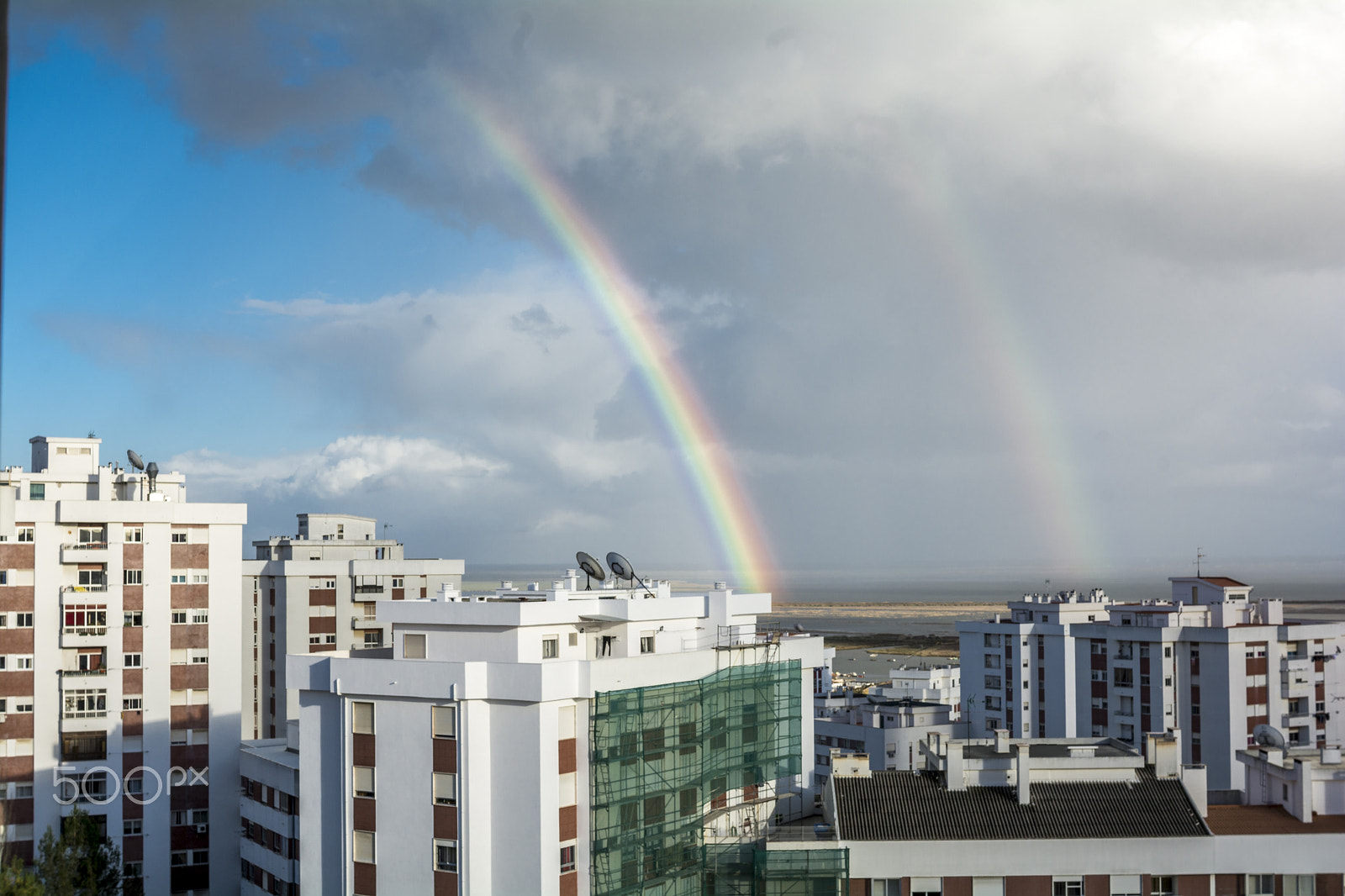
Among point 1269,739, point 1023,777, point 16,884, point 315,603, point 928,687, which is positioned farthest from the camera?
point 928,687

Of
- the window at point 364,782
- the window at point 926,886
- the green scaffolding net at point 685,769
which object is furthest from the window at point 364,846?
the window at point 926,886

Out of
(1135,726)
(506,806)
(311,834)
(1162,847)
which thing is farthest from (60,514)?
(1135,726)

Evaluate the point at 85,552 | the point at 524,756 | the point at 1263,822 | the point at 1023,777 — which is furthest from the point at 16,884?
the point at 1263,822

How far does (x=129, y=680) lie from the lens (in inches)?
1248

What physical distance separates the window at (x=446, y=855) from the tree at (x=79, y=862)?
10.2m

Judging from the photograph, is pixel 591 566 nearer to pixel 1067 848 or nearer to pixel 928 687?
pixel 1067 848

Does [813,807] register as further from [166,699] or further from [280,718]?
[280,718]

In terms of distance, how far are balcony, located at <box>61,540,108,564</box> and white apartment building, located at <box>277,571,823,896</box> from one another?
509 inches

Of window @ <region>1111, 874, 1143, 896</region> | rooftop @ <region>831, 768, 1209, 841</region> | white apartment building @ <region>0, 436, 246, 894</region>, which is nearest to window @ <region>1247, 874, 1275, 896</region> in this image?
rooftop @ <region>831, 768, 1209, 841</region>

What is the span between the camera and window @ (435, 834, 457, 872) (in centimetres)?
1986

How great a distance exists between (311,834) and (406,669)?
412cm

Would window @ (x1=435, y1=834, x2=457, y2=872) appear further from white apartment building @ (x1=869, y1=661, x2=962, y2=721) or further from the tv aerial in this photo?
white apartment building @ (x1=869, y1=661, x2=962, y2=721)

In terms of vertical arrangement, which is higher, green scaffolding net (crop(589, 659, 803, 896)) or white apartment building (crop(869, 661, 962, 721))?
green scaffolding net (crop(589, 659, 803, 896))

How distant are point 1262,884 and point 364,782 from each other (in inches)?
625
